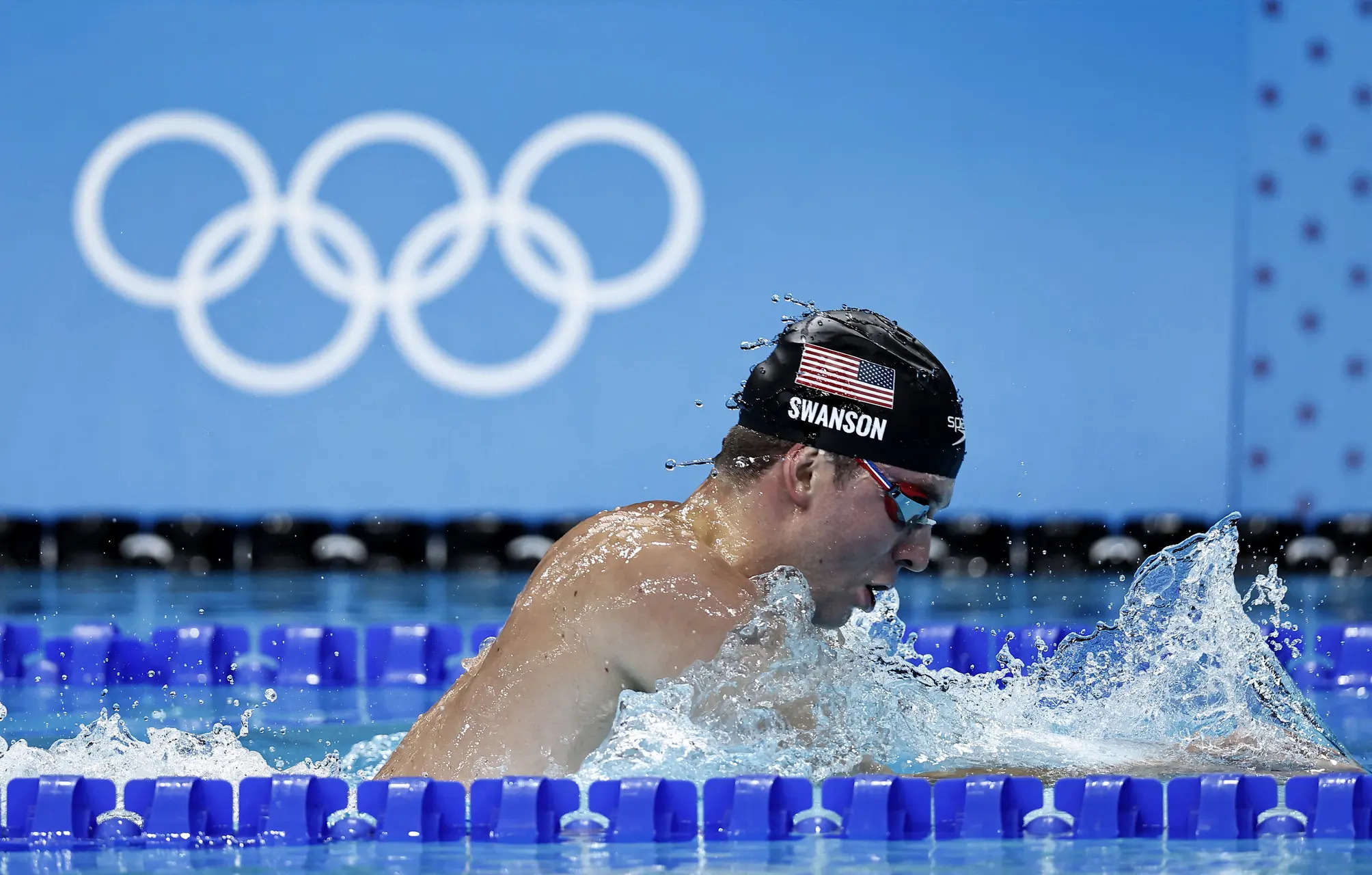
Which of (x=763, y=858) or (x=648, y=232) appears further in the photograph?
(x=648, y=232)

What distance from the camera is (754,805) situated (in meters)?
2.81

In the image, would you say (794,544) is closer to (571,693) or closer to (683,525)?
(683,525)

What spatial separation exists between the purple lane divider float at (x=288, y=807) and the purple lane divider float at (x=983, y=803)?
1.06 m

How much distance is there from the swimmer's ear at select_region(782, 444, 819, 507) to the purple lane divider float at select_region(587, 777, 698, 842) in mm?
597

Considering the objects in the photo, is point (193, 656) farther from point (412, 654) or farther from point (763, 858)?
point (763, 858)

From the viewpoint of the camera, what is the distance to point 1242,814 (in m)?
2.86

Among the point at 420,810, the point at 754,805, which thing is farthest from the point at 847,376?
the point at 420,810

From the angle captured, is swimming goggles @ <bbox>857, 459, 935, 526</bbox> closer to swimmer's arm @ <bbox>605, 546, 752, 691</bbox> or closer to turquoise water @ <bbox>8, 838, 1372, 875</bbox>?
swimmer's arm @ <bbox>605, 546, 752, 691</bbox>

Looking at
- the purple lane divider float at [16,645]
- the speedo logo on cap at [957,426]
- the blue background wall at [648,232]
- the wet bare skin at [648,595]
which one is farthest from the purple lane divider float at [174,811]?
the blue background wall at [648,232]

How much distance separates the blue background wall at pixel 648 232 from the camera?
332 inches

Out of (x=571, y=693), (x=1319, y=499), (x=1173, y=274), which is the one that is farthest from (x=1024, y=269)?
(x=571, y=693)

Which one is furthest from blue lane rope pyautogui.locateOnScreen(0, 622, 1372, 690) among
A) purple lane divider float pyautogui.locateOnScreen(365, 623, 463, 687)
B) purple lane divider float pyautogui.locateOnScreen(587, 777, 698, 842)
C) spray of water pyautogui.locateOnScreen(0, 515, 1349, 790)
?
purple lane divider float pyautogui.locateOnScreen(587, 777, 698, 842)

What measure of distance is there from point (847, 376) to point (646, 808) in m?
0.83

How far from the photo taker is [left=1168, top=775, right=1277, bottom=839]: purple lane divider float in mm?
2840
